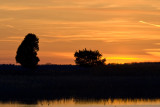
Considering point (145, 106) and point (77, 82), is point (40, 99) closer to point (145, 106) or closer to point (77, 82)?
point (145, 106)

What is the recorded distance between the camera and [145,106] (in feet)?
130

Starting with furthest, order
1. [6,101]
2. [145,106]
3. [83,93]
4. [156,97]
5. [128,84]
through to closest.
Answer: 1. [128,84]
2. [83,93]
3. [156,97]
4. [6,101]
5. [145,106]

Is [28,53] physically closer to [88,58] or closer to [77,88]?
[88,58]

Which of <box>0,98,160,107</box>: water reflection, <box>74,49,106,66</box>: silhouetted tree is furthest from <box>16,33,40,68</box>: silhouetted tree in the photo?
<box>0,98,160,107</box>: water reflection

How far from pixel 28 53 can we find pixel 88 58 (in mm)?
18976

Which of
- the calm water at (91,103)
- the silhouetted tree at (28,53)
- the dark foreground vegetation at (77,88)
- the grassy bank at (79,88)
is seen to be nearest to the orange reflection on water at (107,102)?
the calm water at (91,103)

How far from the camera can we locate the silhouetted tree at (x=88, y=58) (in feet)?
337

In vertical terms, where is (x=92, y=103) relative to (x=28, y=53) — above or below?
below

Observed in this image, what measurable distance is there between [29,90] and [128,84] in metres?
14.4

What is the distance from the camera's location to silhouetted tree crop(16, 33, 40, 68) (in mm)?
88125

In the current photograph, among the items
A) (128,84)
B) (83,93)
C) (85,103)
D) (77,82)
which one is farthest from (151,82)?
(85,103)

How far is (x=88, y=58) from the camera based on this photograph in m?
104

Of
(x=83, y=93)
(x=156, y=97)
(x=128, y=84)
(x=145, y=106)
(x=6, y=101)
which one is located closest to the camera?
(x=145, y=106)

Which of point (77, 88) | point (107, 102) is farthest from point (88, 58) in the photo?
point (107, 102)
